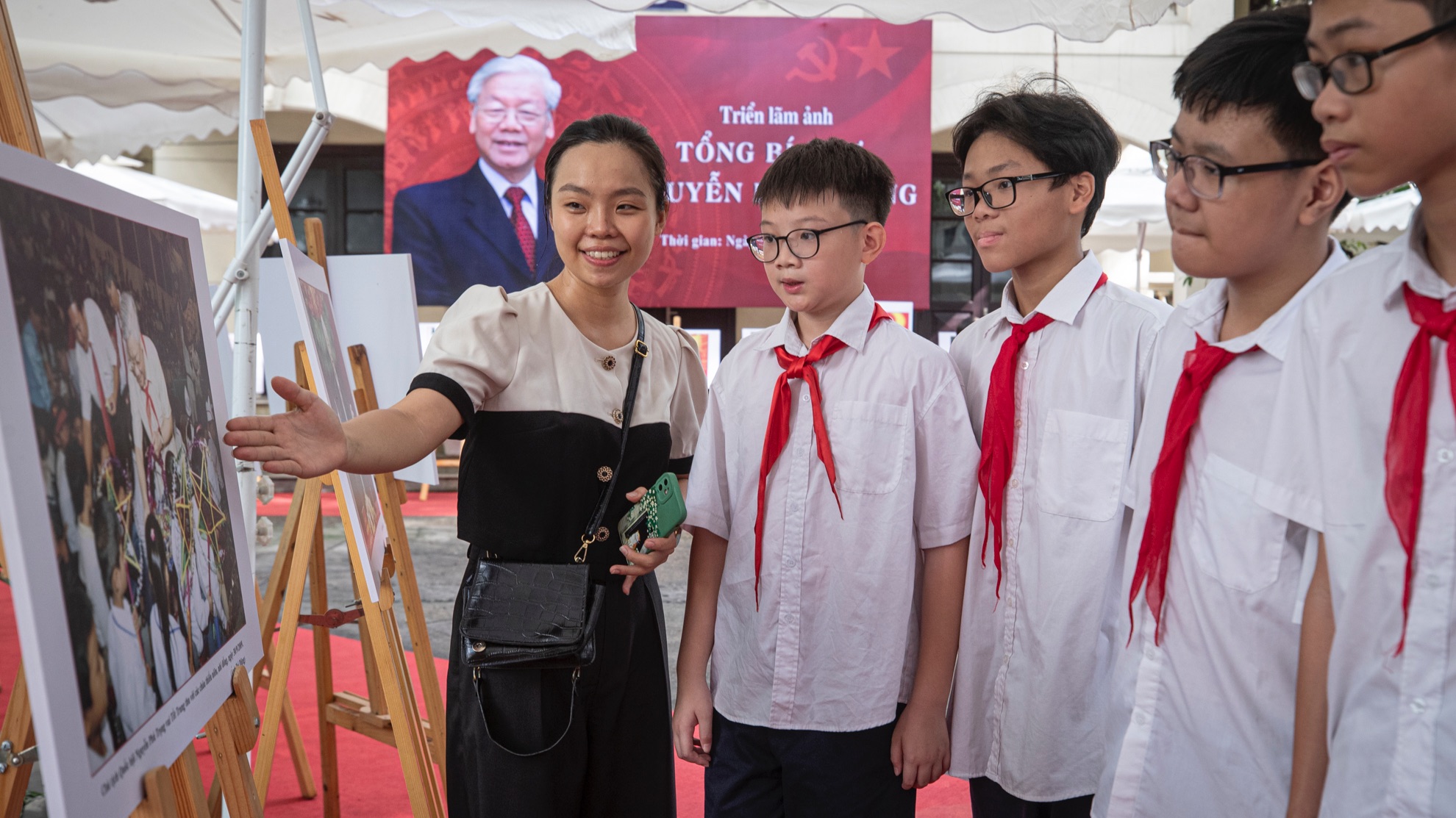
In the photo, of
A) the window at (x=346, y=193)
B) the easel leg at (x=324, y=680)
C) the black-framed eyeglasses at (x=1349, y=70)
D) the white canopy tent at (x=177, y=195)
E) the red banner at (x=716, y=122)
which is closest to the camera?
→ the black-framed eyeglasses at (x=1349, y=70)

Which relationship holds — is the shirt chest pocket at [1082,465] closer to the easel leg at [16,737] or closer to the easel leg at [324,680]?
the easel leg at [16,737]

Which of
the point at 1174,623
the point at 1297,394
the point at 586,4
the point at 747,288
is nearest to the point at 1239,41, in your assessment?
the point at 1297,394

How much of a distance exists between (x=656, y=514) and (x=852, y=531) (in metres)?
0.34

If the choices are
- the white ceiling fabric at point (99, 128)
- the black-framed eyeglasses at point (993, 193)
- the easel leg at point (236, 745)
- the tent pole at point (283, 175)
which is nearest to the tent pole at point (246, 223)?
the tent pole at point (283, 175)

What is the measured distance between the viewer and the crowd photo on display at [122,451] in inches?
35.7

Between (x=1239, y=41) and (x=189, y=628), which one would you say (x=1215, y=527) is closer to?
(x=1239, y=41)

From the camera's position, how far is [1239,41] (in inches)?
52.6

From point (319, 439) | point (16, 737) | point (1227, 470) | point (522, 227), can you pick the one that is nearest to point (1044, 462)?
point (1227, 470)

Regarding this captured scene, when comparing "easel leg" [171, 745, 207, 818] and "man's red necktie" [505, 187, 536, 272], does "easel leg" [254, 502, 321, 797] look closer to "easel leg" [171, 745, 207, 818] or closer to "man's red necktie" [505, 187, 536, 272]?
"easel leg" [171, 745, 207, 818]

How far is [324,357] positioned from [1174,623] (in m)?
1.55

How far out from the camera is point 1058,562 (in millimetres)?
1668

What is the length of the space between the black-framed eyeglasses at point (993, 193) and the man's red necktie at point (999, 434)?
0.68ft

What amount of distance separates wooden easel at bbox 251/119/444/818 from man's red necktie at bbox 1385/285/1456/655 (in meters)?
1.59

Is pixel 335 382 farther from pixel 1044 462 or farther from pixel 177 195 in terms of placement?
pixel 177 195
